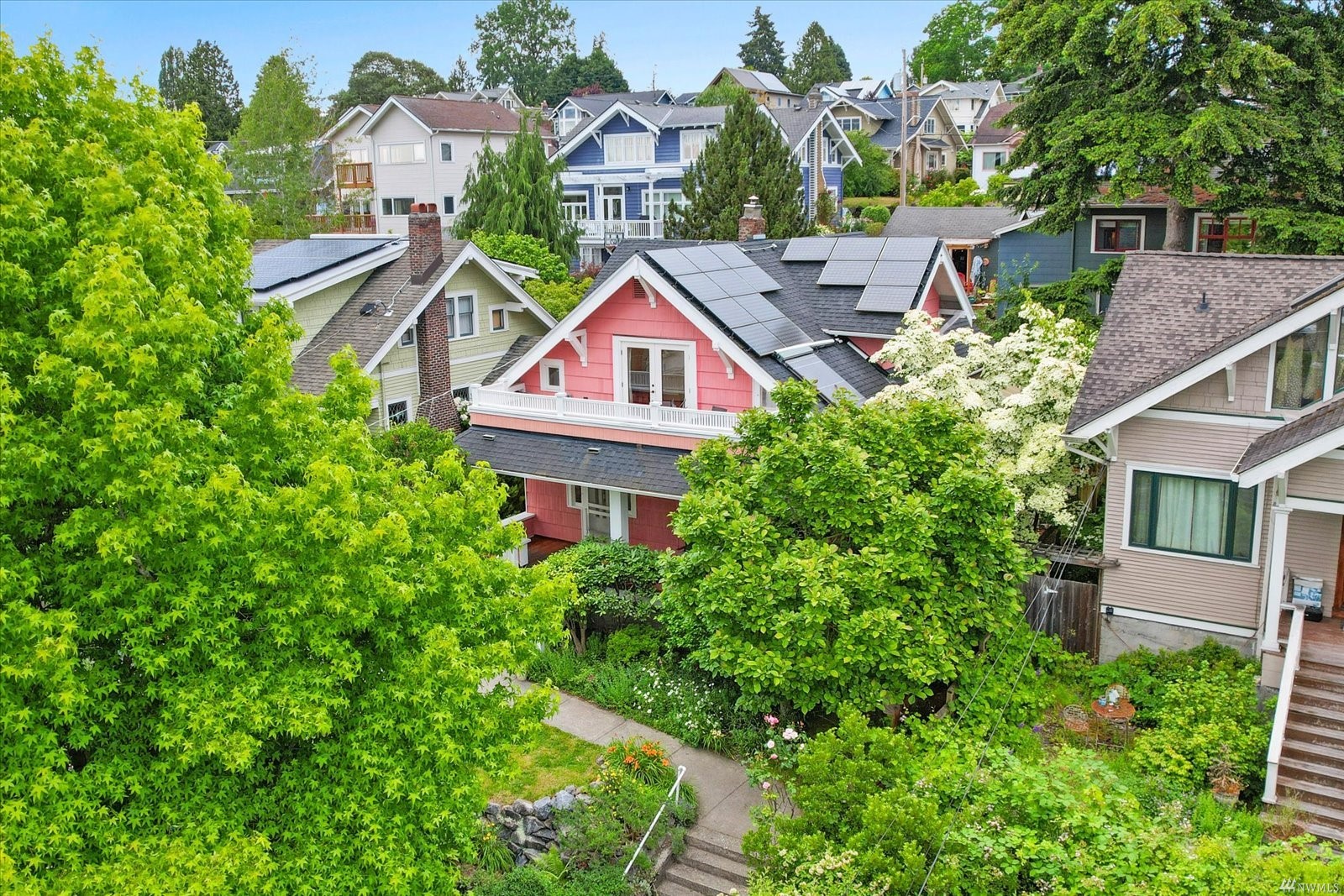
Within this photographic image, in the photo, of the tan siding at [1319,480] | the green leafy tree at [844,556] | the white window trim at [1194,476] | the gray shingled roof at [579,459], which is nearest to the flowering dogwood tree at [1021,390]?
the white window trim at [1194,476]

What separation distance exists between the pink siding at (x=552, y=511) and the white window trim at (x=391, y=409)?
5193 millimetres

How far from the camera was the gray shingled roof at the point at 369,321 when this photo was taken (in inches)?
1185

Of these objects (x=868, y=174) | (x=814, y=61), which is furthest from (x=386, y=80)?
(x=868, y=174)

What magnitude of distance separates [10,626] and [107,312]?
282 cm

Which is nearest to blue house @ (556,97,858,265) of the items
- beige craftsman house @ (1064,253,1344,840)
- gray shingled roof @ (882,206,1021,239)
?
gray shingled roof @ (882,206,1021,239)

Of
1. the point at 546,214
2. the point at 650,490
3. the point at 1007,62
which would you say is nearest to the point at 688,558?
the point at 650,490

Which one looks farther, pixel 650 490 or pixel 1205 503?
pixel 650 490

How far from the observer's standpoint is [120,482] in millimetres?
9609

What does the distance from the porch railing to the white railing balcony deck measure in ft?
35.5

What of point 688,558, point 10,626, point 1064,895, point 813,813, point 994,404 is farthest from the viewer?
point 994,404

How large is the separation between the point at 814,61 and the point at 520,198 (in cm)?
9689

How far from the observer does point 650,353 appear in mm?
25438

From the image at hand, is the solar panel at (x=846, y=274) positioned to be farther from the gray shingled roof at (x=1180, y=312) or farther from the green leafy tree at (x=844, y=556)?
the green leafy tree at (x=844, y=556)

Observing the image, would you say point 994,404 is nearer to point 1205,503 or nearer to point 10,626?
point 1205,503
